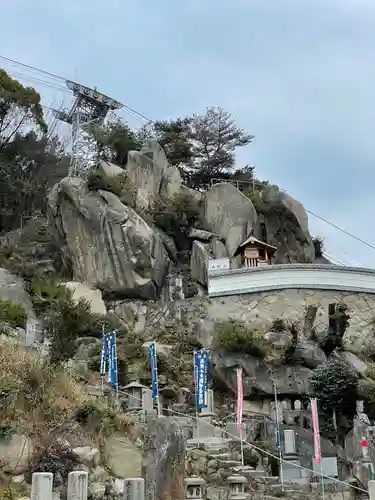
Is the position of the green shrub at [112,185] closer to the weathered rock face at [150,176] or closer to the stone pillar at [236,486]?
the weathered rock face at [150,176]

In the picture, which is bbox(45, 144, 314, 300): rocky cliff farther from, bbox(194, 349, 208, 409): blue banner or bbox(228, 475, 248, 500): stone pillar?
bbox(228, 475, 248, 500): stone pillar

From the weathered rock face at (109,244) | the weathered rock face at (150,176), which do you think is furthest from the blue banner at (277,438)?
the weathered rock face at (150,176)

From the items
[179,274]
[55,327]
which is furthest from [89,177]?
[55,327]

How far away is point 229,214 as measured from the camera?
26109 millimetres

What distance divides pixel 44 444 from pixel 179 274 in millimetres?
15941

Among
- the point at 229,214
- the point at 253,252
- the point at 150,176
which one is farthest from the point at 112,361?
the point at 150,176

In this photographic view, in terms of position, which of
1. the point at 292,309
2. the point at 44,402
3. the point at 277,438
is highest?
the point at 292,309

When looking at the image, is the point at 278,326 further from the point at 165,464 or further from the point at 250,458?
the point at 165,464

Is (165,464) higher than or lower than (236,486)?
higher

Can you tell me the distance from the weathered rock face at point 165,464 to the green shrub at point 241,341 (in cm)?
773

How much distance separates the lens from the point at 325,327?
20438mm

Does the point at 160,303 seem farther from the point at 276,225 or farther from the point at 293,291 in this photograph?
the point at 276,225

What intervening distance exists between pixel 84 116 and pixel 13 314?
1702cm

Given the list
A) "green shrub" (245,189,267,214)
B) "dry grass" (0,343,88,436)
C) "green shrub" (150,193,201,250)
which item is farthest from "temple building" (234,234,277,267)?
"dry grass" (0,343,88,436)
